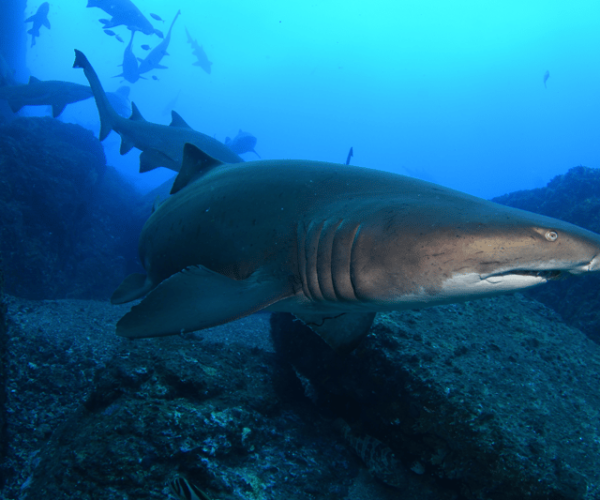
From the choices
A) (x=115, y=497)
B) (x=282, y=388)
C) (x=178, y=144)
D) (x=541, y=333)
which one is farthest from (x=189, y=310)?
(x=178, y=144)

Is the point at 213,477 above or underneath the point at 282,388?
underneath

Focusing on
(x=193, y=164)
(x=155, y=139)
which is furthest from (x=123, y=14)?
(x=193, y=164)

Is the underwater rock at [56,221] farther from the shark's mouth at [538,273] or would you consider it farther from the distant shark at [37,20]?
the distant shark at [37,20]

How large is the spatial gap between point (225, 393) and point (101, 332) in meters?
2.66

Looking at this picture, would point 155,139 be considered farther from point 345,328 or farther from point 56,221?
point 345,328

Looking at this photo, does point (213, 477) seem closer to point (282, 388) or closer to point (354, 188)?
point (282, 388)

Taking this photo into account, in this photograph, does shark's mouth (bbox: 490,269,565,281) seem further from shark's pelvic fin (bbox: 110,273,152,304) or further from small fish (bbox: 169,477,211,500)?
shark's pelvic fin (bbox: 110,273,152,304)

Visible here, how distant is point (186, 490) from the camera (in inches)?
74.5

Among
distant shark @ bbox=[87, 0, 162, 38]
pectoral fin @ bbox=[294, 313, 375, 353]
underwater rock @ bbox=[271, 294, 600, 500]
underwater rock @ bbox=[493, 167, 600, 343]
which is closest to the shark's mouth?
pectoral fin @ bbox=[294, 313, 375, 353]

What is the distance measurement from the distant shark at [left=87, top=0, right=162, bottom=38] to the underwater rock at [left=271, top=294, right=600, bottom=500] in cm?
2755

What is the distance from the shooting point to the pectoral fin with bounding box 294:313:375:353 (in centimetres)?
249

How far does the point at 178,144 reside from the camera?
236 inches

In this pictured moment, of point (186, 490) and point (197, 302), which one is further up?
point (197, 302)

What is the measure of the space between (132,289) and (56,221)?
7.36m
